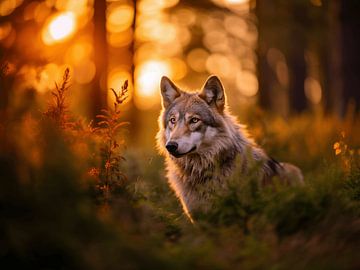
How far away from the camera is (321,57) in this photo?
25.9 meters

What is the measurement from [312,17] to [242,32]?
22.0ft

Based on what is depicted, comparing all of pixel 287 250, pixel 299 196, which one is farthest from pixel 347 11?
pixel 287 250

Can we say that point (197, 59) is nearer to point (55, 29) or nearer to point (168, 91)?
point (55, 29)

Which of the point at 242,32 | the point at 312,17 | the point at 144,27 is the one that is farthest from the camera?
the point at 242,32

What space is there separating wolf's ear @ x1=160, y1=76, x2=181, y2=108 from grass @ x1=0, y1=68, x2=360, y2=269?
1941mm

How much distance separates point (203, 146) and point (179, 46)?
69.8 feet

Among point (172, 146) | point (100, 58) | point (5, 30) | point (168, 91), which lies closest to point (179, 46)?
point (100, 58)

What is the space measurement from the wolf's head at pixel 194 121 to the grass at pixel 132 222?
111cm

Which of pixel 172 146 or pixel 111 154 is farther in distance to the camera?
pixel 172 146

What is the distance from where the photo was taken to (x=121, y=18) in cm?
1962

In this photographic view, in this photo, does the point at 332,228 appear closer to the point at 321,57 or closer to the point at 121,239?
the point at 121,239

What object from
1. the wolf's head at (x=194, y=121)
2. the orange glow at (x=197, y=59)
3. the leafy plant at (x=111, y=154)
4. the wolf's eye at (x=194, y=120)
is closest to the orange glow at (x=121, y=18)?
the orange glow at (x=197, y=59)

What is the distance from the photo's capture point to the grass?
3281 millimetres

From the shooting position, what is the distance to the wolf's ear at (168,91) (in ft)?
23.2
